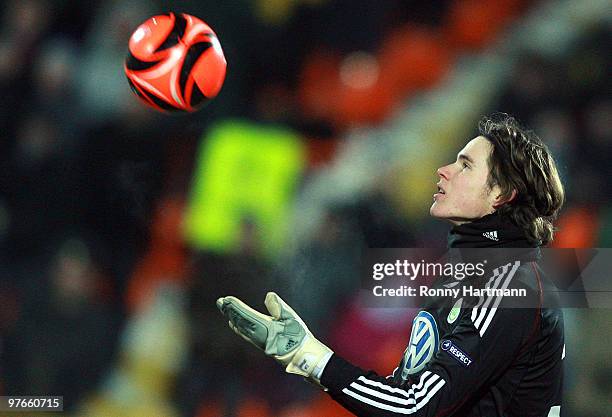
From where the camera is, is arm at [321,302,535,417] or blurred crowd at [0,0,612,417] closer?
arm at [321,302,535,417]

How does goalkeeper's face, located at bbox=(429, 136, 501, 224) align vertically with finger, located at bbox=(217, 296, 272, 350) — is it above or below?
above

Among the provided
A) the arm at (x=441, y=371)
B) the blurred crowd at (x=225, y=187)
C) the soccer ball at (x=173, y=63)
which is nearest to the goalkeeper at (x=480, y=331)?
the arm at (x=441, y=371)

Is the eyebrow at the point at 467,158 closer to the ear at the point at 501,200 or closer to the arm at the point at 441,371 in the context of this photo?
the ear at the point at 501,200

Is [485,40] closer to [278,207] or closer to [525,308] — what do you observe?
[278,207]

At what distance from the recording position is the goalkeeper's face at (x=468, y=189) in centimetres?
150

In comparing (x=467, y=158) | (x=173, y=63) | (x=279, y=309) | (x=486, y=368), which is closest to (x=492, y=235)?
(x=467, y=158)

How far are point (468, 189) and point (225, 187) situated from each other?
1.38 metres

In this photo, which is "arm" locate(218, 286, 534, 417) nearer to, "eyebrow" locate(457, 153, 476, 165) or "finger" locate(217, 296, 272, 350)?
"finger" locate(217, 296, 272, 350)

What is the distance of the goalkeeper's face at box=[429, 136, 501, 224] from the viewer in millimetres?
1503

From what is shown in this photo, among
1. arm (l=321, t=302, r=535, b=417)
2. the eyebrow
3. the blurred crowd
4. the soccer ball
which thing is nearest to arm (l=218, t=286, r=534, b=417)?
arm (l=321, t=302, r=535, b=417)

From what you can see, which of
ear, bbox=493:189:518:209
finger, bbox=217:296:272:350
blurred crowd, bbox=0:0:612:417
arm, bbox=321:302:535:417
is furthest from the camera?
blurred crowd, bbox=0:0:612:417

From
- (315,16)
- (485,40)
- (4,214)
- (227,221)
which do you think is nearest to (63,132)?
(4,214)

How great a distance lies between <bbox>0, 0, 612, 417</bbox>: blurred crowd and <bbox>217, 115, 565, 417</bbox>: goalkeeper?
1.14 metres

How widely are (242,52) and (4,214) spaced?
1.05 metres
